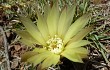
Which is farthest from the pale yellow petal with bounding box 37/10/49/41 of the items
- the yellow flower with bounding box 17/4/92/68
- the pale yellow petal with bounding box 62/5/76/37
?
the pale yellow petal with bounding box 62/5/76/37

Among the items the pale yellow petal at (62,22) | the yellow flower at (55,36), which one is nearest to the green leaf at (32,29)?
the yellow flower at (55,36)

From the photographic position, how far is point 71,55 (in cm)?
149

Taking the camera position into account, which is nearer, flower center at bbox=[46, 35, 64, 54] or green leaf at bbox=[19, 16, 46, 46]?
green leaf at bbox=[19, 16, 46, 46]

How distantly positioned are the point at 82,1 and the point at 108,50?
0.49m

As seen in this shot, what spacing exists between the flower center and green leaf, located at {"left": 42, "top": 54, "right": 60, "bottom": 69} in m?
0.14

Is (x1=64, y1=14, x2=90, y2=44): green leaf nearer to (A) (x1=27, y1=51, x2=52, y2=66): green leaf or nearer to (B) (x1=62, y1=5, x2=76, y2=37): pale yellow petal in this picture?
(B) (x1=62, y1=5, x2=76, y2=37): pale yellow petal

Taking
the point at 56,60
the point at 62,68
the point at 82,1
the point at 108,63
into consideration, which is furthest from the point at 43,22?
the point at 82,1

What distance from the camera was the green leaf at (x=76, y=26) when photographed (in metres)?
1.55

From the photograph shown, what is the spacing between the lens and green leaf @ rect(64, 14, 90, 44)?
A: 1548 millimetres

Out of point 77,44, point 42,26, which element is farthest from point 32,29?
point 77,44

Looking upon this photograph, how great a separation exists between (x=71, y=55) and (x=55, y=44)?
0.32 meters

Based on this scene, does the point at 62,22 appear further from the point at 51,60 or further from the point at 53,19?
the point at 51,60

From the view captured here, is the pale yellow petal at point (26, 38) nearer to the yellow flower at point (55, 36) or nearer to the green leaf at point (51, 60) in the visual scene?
the yellow flower at point (55, 36)

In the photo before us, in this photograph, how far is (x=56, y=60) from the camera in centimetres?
149
